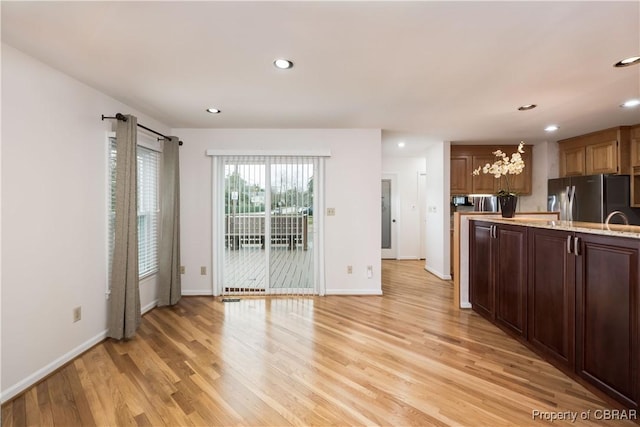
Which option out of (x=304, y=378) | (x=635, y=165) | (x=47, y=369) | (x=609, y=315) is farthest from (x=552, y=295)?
(x=47, y=369)

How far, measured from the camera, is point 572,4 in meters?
1.49

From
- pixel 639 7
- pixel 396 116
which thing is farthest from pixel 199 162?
pixel 639 7

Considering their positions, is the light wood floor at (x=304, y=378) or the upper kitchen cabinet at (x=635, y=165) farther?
the upper kitchen cabinet at (x=635, y=165)

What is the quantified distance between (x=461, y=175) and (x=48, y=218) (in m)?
5.54

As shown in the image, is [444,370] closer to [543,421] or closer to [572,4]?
[543,421]

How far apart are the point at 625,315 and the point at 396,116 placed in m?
2.64

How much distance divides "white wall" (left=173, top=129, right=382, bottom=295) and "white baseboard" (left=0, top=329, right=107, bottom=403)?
146 centimetres

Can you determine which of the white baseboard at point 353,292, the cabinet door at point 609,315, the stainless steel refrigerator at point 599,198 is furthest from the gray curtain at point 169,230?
the stainless steel refrigerator at point 599,198

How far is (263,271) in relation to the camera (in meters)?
4.05

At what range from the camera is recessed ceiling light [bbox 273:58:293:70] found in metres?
2.06

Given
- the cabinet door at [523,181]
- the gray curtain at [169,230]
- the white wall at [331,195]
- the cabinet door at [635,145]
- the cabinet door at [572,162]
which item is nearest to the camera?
the gray curtain at [169,230]

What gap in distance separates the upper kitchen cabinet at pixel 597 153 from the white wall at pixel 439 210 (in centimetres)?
184

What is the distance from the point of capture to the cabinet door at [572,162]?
14.2 ft

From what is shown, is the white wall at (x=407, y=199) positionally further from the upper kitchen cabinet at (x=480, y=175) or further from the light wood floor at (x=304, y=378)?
the light wood floor at (x=304, y=378)
